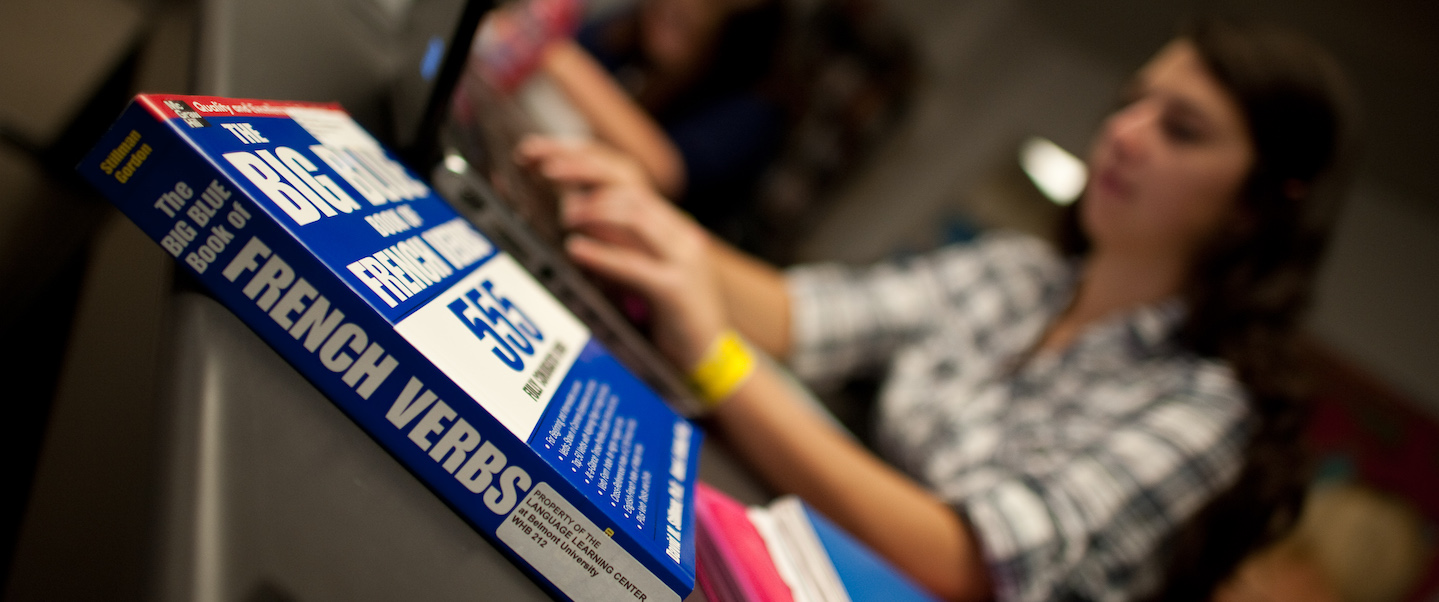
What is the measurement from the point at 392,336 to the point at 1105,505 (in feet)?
2.37

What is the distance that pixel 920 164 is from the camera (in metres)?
3.35

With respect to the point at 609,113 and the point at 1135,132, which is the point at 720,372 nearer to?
the point at 1135,132

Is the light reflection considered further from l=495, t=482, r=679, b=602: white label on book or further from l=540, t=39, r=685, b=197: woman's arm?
l=495, t=482, r=679, b=602: white label on book

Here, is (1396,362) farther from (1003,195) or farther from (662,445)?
(662,445)

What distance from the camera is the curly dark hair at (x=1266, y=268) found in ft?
2.60

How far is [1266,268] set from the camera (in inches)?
35.8

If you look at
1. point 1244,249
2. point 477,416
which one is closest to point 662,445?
point 477,416

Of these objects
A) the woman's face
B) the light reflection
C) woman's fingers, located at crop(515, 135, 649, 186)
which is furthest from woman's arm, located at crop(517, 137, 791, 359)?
the light reflection

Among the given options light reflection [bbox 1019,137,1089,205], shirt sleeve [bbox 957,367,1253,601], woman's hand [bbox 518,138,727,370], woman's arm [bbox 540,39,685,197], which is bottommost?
woman's arm [bbox 540,39,685,197]

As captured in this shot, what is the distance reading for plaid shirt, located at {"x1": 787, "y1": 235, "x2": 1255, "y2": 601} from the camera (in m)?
0.68

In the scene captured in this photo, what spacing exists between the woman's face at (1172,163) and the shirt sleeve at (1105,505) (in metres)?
0.28

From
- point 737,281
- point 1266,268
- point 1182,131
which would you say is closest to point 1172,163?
point 1182,131

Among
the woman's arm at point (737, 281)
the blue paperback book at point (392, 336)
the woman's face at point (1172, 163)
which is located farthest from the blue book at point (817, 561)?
the woman's face at point (1172, 163)

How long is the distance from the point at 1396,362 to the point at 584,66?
3206mm
